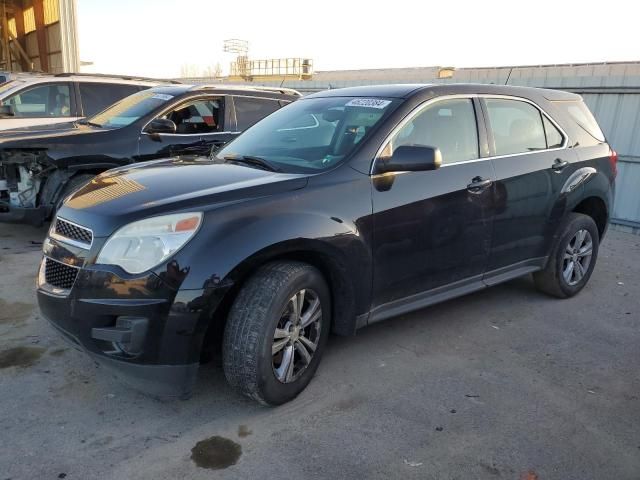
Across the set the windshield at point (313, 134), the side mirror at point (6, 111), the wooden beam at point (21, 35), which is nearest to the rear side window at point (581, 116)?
the windshield at point (313, 134)

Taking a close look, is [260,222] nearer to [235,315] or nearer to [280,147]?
[235,315]

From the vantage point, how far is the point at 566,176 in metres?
4.38

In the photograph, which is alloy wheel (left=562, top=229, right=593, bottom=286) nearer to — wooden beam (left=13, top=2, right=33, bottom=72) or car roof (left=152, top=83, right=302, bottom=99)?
car roof (left=152, top=83, right=302, bottom=99)

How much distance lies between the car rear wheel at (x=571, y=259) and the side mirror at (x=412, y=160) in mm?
2028

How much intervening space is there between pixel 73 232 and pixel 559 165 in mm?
3675

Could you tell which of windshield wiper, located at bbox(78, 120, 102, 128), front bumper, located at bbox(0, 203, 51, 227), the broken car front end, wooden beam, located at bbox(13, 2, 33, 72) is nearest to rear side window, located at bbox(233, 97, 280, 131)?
windshield wiper, located at bbox(78, 120, 102, 128)

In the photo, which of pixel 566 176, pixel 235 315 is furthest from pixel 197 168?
pixel 566 176

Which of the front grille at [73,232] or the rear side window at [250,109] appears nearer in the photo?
the front grille at [73,232]

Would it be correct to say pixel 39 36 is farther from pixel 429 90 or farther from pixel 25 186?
pixel 429 90

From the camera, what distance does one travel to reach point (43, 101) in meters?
7.69

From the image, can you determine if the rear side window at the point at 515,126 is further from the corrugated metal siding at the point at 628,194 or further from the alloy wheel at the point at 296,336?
the corrugated metal siding at the point at 628,194

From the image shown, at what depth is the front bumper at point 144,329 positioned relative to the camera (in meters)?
2.43

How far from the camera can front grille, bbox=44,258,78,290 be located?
8.65ft

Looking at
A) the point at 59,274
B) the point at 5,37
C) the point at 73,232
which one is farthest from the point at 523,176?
the point at 5,37
